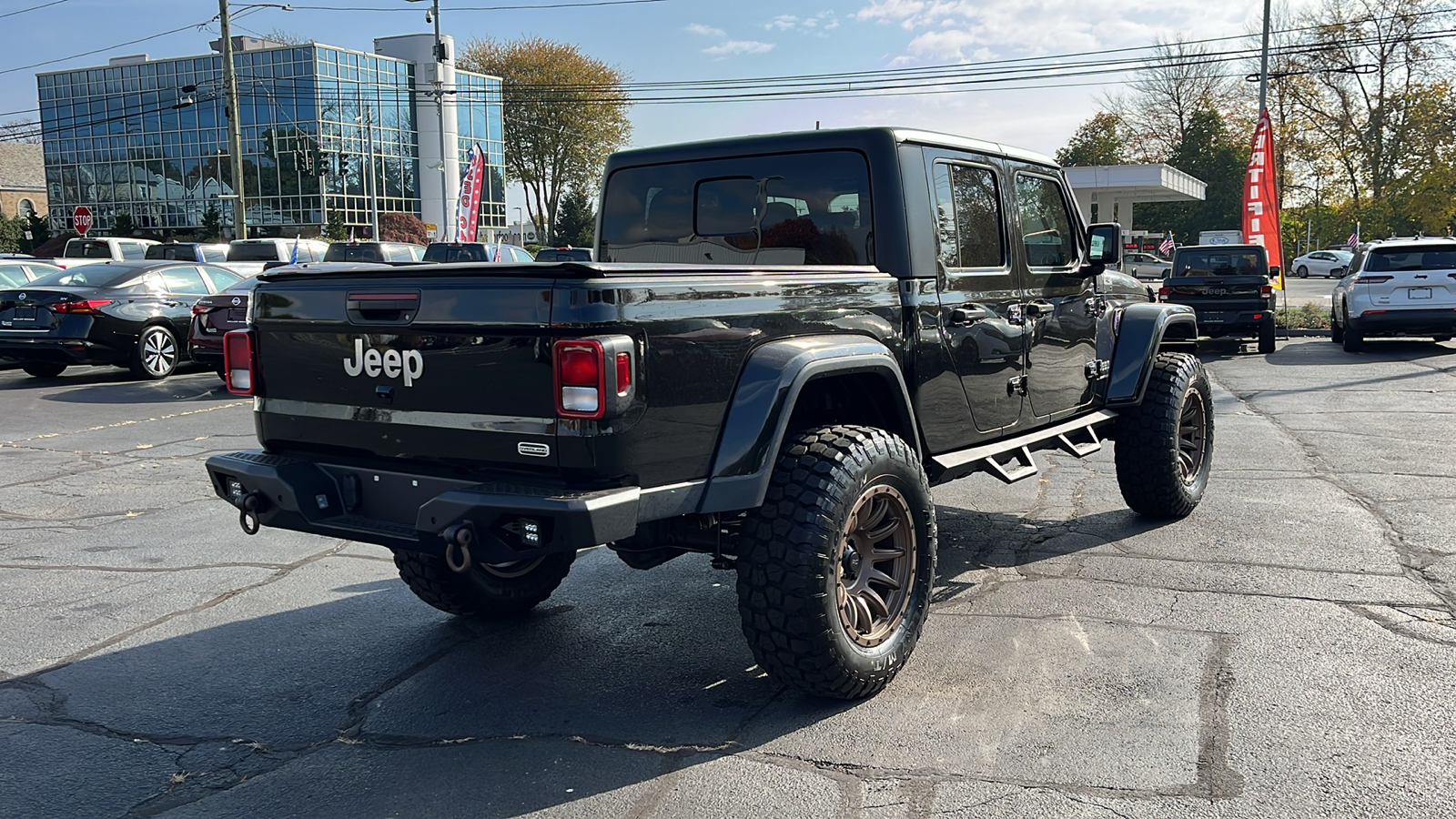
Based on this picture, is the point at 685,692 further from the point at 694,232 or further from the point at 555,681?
the point at 694,232

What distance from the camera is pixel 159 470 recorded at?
890cm

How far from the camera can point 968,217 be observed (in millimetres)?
5121

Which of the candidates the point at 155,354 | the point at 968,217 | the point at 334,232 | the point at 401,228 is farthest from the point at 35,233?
the point at 968,217

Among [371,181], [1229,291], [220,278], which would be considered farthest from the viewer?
[371,181]

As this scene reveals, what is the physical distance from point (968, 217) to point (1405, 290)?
14.7 meters

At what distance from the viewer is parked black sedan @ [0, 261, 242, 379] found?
572 inches

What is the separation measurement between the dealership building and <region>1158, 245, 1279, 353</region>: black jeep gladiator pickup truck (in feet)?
141

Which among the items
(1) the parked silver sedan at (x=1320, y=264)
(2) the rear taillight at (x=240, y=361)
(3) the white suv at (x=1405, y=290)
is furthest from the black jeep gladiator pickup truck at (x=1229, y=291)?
(1) the parked silver sedan at (x=1320, y=264)

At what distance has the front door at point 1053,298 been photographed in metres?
5.54

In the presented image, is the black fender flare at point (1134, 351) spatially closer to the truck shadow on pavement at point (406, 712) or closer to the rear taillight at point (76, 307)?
the truck shadow on pavement at point (406, 712)

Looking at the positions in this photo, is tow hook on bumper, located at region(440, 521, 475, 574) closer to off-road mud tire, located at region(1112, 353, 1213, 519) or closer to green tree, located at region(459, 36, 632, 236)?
off-road mud tire, located at region(1112, 353, 1213, 519)

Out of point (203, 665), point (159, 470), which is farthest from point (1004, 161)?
point (159, 470)

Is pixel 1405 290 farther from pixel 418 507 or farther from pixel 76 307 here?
pixel 76 307

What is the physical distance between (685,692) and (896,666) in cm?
78
